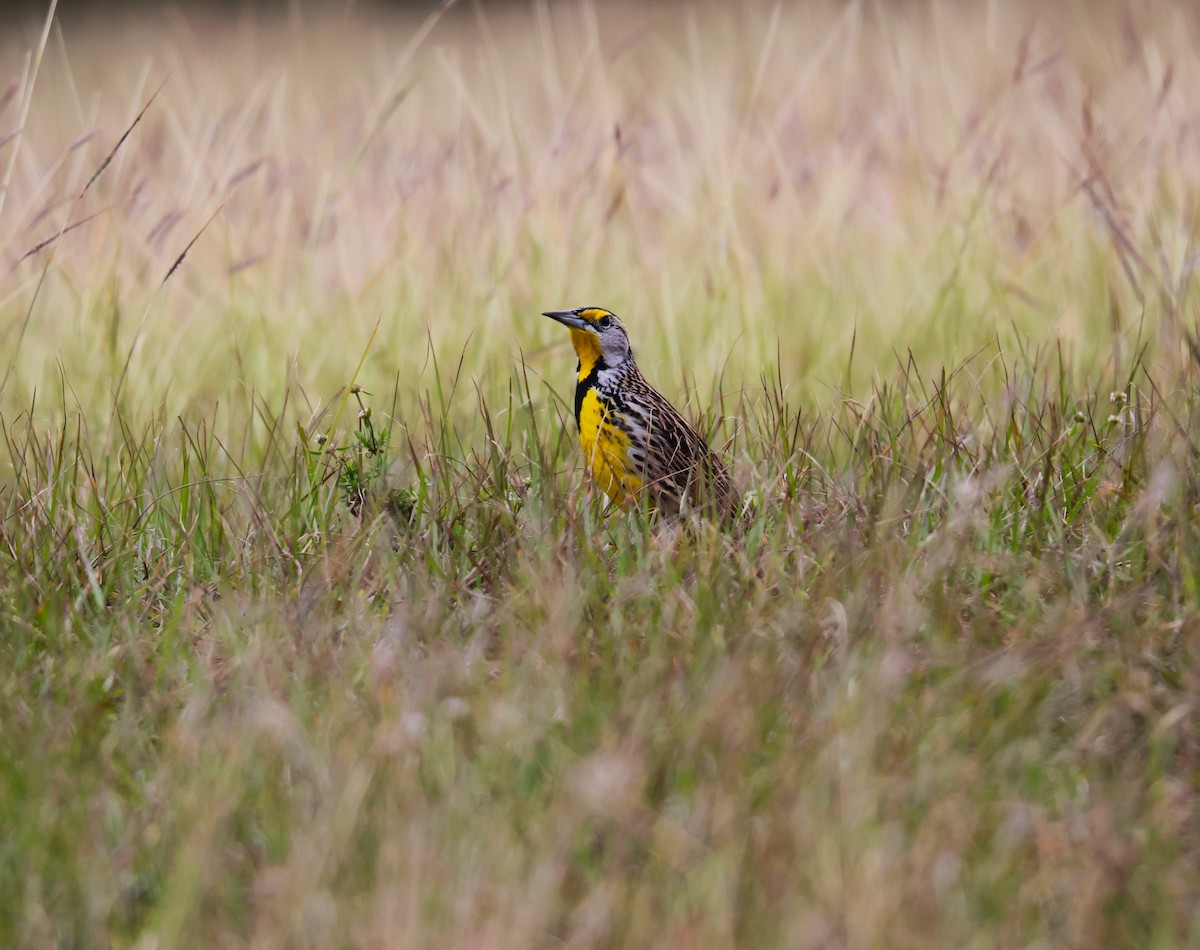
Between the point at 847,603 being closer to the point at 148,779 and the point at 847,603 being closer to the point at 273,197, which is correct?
the point at 148,779

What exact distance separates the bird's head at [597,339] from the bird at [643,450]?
14cm

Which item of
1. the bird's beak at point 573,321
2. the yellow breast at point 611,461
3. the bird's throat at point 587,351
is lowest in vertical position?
the yellow breast at point 611,461

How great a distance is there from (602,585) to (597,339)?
3.87 feet

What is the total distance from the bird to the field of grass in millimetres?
72

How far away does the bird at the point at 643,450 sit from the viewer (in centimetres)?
323

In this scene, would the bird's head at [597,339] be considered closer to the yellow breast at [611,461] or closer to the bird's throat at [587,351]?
the bird's throat at [587,351]

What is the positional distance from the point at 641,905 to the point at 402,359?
2.93 meters

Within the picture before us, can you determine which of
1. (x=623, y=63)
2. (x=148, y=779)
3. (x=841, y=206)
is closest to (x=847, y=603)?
(x=148, y=779)

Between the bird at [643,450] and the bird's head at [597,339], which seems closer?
the bird at [643,450]

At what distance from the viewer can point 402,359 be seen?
452cm

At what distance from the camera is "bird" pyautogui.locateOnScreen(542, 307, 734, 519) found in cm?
323

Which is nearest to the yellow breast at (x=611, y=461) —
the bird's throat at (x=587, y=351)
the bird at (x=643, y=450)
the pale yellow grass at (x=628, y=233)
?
the bird at (x=643, y=450)

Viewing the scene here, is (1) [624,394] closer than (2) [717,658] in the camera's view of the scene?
No

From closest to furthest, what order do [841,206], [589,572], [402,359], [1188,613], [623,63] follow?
[1188,613] → [589,572] → [402,359] → [841,206] → [623,63]
